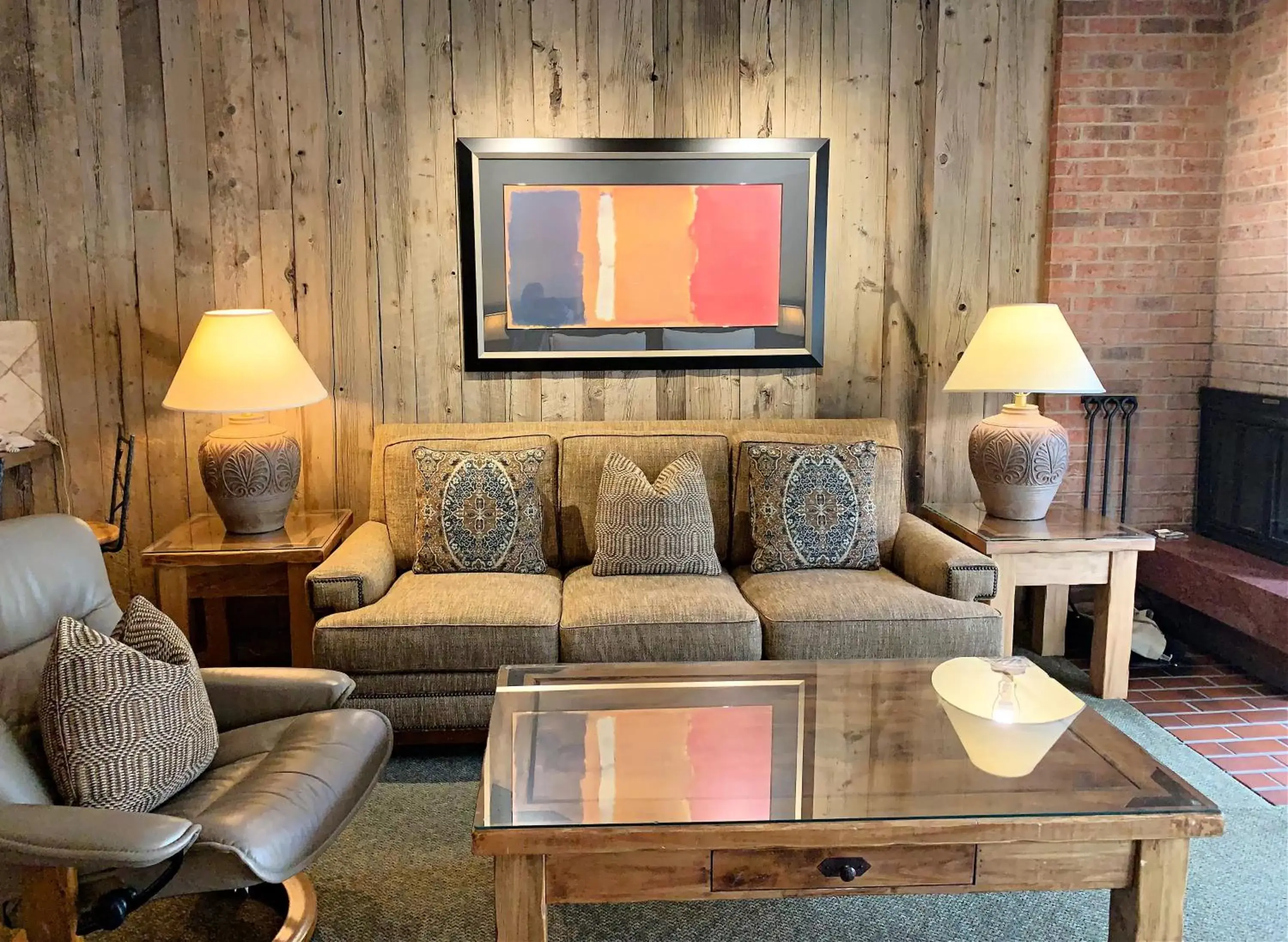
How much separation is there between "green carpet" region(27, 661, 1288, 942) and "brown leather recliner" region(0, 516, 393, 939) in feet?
0.48

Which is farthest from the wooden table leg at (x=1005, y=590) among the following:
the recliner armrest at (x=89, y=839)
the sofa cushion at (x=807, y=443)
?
the recliner armrest at (x=89, y=839)

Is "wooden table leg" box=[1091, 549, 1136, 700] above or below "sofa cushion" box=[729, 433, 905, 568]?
below

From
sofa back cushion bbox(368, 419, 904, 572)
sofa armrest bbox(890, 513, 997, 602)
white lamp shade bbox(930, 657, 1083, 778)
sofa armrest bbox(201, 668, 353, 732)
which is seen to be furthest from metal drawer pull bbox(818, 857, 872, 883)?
sofa back cushion bbox(368, 419, 904, 572)

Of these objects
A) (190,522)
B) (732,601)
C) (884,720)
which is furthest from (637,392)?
(884,720)

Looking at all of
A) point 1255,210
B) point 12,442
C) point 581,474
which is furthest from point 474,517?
point 1255,210

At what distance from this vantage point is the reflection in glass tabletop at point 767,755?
188cm

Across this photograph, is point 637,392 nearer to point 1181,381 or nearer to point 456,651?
point 456,651

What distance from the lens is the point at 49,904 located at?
5.73ft

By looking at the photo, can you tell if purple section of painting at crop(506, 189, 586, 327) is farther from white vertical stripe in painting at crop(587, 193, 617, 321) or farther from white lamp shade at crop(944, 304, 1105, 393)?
white lamp shade at crop(944, 304, 1105, 393)

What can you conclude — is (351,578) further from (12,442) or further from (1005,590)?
(1005,590)

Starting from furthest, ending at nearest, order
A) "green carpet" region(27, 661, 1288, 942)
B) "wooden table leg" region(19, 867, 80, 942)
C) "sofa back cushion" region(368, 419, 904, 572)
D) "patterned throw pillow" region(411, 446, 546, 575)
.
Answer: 1. "sofa back cushion" region(368, 419, 904, 572)
2. "patterned throw pillow" region(411, 446, 546, 575)
3. "green carpet" region(27, 661, 1288, 942)
4. "wooden table leg" region(19, 867, 80, 942)

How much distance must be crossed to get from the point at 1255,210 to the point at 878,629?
2.19m

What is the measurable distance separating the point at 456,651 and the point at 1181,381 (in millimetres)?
2951

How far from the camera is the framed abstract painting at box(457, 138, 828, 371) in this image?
370cm
